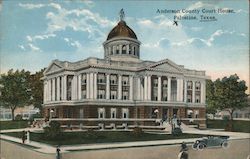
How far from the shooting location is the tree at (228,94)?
1009 centimetres

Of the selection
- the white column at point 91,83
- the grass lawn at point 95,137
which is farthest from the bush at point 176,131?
the white column at point 91,83

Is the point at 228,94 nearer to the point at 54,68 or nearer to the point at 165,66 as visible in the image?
the point at 165,66

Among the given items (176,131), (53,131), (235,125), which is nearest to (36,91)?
(53,131)

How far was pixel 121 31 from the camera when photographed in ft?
30.3

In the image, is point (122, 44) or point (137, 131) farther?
point (122, 44)

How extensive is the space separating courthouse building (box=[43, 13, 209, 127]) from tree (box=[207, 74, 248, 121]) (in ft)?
1.06

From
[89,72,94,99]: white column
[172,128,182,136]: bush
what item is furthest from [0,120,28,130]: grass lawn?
[172,128,182,136]: bush

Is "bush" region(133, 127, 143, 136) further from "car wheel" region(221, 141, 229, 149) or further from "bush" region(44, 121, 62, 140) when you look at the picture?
"car wheel" region(221, 141, 229, 149)

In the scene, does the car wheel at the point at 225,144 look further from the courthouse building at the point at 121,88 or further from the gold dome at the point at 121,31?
the gold dome at the point at 121,31

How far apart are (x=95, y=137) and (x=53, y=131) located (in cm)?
91

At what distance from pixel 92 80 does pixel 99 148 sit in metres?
1.51

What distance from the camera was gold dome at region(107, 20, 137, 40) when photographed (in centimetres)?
918

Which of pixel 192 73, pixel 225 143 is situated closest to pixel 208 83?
pixel 192 73

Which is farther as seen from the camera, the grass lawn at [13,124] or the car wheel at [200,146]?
the car wheel at [200,146]
